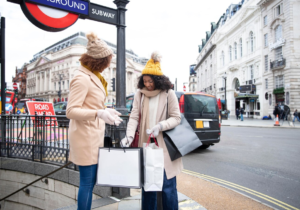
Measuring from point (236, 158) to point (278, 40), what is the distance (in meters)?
24.9

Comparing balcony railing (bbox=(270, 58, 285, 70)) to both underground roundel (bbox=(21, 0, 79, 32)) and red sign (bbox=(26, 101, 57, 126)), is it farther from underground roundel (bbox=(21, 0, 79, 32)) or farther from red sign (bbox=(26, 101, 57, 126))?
underground roundel (bbox=(21, 0, 79, 32))

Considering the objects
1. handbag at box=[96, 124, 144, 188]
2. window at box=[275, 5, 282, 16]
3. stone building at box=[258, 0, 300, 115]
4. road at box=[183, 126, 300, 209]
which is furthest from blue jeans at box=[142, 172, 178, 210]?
window at box=[275, 5, 282, 16]

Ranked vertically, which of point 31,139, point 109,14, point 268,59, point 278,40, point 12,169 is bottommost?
point 12,169

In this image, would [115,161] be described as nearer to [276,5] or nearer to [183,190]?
[183,190]

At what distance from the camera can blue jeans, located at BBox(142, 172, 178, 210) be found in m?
2.22

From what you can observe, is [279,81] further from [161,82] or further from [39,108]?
[161,82]

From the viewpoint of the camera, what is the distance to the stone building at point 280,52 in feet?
77.4

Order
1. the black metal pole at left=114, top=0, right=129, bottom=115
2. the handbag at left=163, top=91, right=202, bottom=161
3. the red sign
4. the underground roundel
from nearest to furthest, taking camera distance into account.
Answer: the handbag at left=163, top=91, right=202, bottom=161
the underground roundel
the black metal pole at left=114, top=0, right=129, bottom=115
the red sign

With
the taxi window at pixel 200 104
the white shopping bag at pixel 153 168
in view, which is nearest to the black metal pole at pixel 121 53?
the white shopping bag at pixel 153 168

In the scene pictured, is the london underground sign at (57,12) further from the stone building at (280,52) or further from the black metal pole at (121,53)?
the stone building at (280,52)

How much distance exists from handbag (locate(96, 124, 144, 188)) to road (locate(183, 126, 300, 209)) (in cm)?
252

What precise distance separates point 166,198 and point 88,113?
1.20 metres

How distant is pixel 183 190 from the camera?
12.0 ft

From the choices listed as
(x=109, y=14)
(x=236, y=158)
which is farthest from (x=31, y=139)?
(x=236, y=158)
